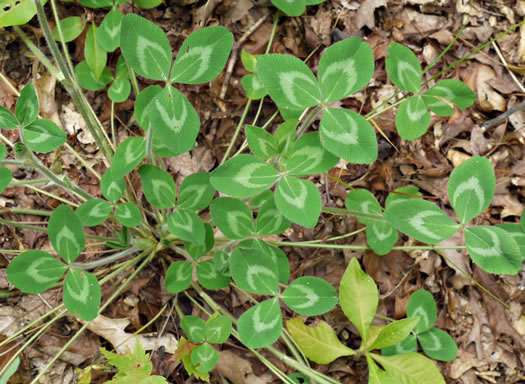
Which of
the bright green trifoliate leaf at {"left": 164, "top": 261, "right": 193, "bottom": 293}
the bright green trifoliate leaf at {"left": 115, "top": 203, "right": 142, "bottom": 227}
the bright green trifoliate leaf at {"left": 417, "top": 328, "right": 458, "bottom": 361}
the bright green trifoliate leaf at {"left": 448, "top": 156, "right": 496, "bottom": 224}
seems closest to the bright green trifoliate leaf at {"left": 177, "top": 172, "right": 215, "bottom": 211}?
the bright green trifoliate leaf at {"left": 115, "top": 203, "right": 142, "bottom": 227}

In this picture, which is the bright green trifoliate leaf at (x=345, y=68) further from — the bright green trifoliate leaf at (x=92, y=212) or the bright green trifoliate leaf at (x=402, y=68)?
the bright green trifoliate leaf at (x=92, y=212)

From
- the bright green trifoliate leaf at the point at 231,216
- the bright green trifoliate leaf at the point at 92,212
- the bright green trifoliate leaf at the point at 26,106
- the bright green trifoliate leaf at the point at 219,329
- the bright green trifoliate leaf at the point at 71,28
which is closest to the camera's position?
the bright green trifoliate leaf at the point at 26,106

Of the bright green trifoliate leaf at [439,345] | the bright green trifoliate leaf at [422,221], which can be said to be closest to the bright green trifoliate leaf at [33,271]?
the bright green trifoliate leaf at [422,221]

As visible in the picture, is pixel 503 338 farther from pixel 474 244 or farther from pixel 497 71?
pixel 497 71

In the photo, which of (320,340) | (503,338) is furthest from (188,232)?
(503,338)

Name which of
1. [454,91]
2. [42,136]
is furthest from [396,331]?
[42,136]

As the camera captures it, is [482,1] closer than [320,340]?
No

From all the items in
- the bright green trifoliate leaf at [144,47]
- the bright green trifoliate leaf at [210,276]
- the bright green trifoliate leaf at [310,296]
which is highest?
the bright green trifoliate leaf at [144,47]
